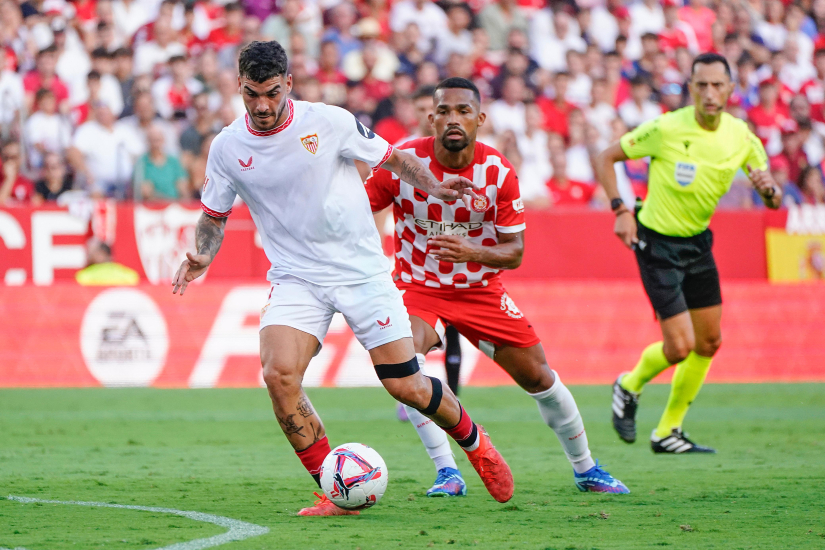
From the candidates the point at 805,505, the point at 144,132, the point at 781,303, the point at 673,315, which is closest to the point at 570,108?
the point at 781,303

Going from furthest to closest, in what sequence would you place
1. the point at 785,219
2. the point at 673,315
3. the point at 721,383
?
1. the point at 785,219
2. the point at 721,383
3. the point at 673,315

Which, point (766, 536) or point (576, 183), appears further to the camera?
point (576, 183)

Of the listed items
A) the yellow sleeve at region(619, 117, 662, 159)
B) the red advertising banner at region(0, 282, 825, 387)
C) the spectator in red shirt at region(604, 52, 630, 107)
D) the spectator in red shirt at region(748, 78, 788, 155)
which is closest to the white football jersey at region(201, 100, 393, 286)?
the yellow sleeve at region(619, 117, 662, 159)

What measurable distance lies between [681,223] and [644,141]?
2.23ft

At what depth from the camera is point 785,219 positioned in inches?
561

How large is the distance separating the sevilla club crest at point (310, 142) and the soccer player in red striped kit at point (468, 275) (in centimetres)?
79

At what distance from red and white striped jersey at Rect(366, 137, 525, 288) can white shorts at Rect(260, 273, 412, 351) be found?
2.82ft

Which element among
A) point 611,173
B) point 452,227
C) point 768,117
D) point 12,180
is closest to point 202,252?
point 452,227

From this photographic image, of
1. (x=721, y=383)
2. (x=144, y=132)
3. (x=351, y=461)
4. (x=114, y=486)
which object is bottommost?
(x=721, y=383)

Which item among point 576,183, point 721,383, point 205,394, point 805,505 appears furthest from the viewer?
point 576,183

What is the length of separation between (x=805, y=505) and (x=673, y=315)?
2497 millimetres

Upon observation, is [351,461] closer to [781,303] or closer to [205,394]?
[205,394]

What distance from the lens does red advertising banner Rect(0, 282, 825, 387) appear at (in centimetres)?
1236

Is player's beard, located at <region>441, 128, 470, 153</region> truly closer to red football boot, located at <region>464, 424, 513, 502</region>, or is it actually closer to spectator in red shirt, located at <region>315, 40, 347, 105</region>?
red football boot, located at <region>464, 424, 513, 502</region>
